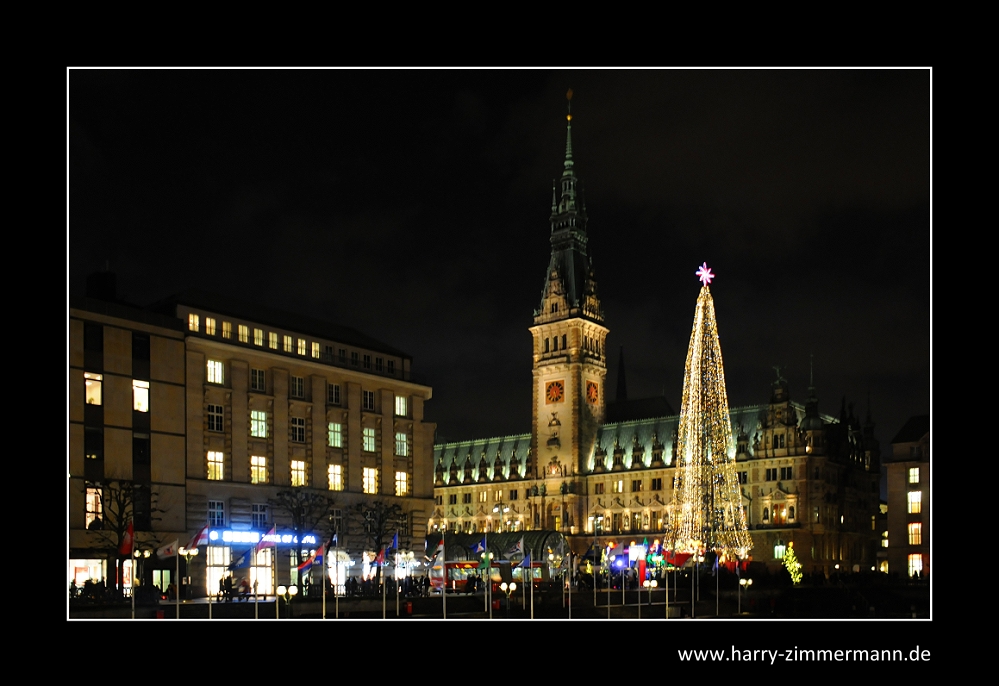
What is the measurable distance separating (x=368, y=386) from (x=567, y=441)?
87.0 metres

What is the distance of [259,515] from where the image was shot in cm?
8681

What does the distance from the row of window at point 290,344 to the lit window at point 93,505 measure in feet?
48.4

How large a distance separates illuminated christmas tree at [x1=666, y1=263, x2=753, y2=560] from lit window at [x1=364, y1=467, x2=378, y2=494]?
946 inches

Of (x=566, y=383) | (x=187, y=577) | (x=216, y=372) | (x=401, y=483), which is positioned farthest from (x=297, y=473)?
(x=566, y=383)

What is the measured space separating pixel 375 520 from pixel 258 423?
1257 centimetres

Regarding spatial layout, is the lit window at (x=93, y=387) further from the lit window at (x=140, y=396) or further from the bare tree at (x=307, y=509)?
the bare tree at (x=307, y=509)

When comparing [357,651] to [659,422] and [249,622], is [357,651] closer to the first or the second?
[249,622]

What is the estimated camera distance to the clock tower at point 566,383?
181500 mm

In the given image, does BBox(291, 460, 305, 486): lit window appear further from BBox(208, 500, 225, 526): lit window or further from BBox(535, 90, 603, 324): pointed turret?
BBox(535, 90, 603, 324): pointed turret

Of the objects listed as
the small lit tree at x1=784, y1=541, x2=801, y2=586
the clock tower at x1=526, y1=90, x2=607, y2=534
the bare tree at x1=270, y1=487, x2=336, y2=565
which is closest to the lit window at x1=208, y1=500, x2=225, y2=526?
the bare tree at x1=270, y1=487, x2=336, y2=565

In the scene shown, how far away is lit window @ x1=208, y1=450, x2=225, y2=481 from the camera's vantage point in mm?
84375

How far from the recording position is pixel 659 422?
181875mm

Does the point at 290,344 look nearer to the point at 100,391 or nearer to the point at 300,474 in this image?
the point at 300,474

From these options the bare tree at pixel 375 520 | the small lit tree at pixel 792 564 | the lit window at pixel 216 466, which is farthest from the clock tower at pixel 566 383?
the lit window at pixel 216 466
